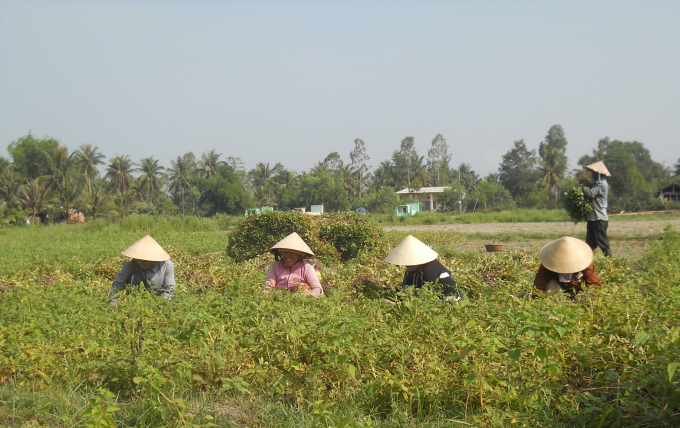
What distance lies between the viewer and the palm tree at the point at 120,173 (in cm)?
6359

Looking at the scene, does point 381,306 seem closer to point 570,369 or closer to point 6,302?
point 570,369

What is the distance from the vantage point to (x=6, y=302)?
5.26 m

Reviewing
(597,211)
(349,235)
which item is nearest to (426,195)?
(349,235)

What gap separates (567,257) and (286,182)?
68.6 meters

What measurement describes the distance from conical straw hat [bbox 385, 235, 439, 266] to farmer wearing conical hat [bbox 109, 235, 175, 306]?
249cm

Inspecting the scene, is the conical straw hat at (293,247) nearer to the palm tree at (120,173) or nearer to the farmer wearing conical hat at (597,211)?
the farmer wearing conical hat at (597,211)

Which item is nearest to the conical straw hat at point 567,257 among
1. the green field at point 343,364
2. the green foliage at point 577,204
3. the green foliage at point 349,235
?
the green field at point 343,364

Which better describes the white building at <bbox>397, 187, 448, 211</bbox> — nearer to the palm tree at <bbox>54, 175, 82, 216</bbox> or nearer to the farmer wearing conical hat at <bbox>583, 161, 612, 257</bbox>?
the palm tree at <bbox>54, 175, 82, 216</bbox>

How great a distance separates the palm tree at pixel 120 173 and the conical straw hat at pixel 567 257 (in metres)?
64.6

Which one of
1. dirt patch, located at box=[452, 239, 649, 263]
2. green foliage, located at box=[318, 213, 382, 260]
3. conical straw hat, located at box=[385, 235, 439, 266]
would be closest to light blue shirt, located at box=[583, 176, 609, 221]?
dirt patch, located at box=[452, 239, 649, 263]

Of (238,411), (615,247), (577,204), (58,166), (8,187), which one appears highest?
(58,166)

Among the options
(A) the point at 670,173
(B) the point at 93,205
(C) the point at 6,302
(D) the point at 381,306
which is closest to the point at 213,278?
(C) the point at 6,302

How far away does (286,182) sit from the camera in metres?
72.9

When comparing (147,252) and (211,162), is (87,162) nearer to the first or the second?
(211,162)
